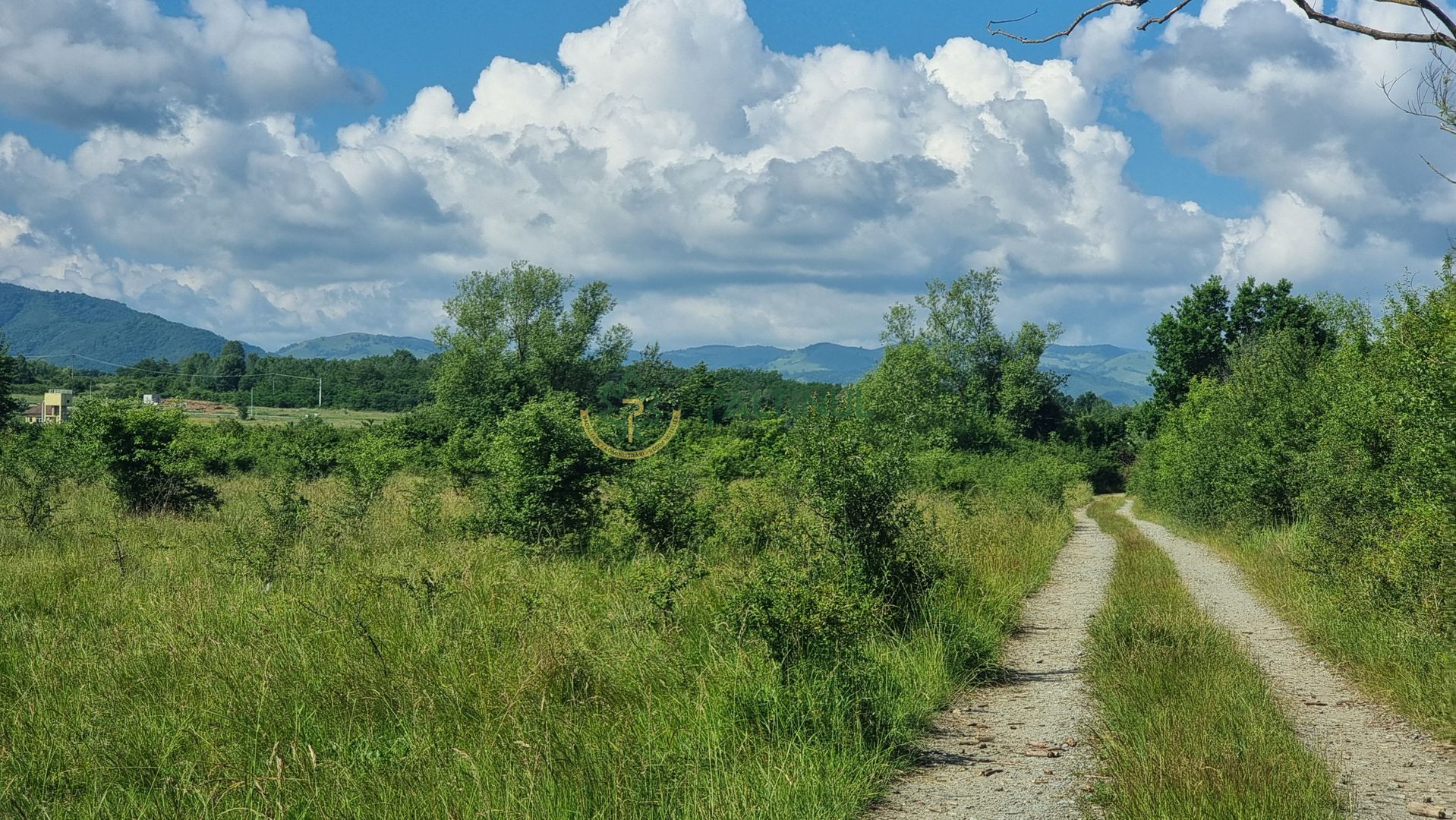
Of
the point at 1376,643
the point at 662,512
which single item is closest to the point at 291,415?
the point at 662,512

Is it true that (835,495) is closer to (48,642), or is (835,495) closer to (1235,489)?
(48,642)

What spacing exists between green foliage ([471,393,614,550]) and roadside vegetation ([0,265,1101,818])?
0.15 ft

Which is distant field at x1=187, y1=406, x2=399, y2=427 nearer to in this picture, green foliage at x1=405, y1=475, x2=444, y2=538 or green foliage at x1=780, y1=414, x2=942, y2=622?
green foliage at x1=405, y1=475, x2=444, y2=538

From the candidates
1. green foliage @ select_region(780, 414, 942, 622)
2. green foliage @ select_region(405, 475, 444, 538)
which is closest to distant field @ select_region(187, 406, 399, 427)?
green foliage @ select_region(405, 475, 444, 538)

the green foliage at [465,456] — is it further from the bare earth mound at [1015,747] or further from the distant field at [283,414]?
the distant field at [283,414]

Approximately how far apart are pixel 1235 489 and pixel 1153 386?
41519 mm

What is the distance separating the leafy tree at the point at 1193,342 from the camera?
6072cm

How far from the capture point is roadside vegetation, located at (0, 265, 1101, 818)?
5.39 meters

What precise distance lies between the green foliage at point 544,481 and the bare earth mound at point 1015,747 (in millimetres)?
6641

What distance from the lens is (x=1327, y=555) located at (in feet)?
44.5

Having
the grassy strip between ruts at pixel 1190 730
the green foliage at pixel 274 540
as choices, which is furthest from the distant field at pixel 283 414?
the grassy strip between ruts at pixel 1190 730

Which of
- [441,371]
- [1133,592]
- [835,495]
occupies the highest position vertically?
[441,371]

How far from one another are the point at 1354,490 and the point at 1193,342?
50.3 meters

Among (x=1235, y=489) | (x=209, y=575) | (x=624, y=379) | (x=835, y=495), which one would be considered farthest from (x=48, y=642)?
(x=624, y=379)
